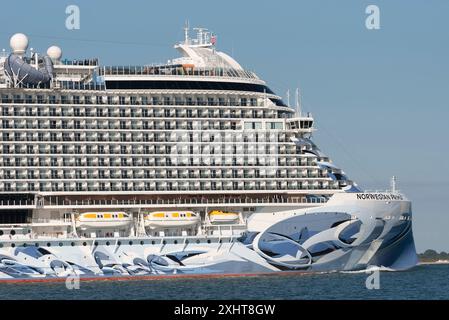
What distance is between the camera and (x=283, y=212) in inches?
2067

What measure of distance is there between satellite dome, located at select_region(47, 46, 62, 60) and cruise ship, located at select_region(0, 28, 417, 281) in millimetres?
1258

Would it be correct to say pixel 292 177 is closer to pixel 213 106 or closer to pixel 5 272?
pixel 213 106

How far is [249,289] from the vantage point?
4294cm

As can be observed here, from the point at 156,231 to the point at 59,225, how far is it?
16.6 ft

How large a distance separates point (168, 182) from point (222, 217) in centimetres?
360

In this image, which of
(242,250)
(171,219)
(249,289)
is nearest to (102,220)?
(171,219)

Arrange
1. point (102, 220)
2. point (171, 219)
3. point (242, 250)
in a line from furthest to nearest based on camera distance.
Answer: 1. point (242, 250)
2. point (171, 219)
3. point (102, 220)

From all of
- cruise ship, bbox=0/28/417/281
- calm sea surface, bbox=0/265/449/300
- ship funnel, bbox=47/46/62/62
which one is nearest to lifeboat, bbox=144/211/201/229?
cruise ship, bbox=0/28/417/281

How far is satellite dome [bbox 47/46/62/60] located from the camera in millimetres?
55562

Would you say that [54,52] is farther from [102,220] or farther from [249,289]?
[249,289]

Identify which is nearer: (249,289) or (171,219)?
(249,289)

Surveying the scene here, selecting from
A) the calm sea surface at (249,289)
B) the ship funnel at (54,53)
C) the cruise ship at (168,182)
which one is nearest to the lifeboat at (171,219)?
the cruise ship at (168,182)

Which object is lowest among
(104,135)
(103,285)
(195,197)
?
(103,285)
